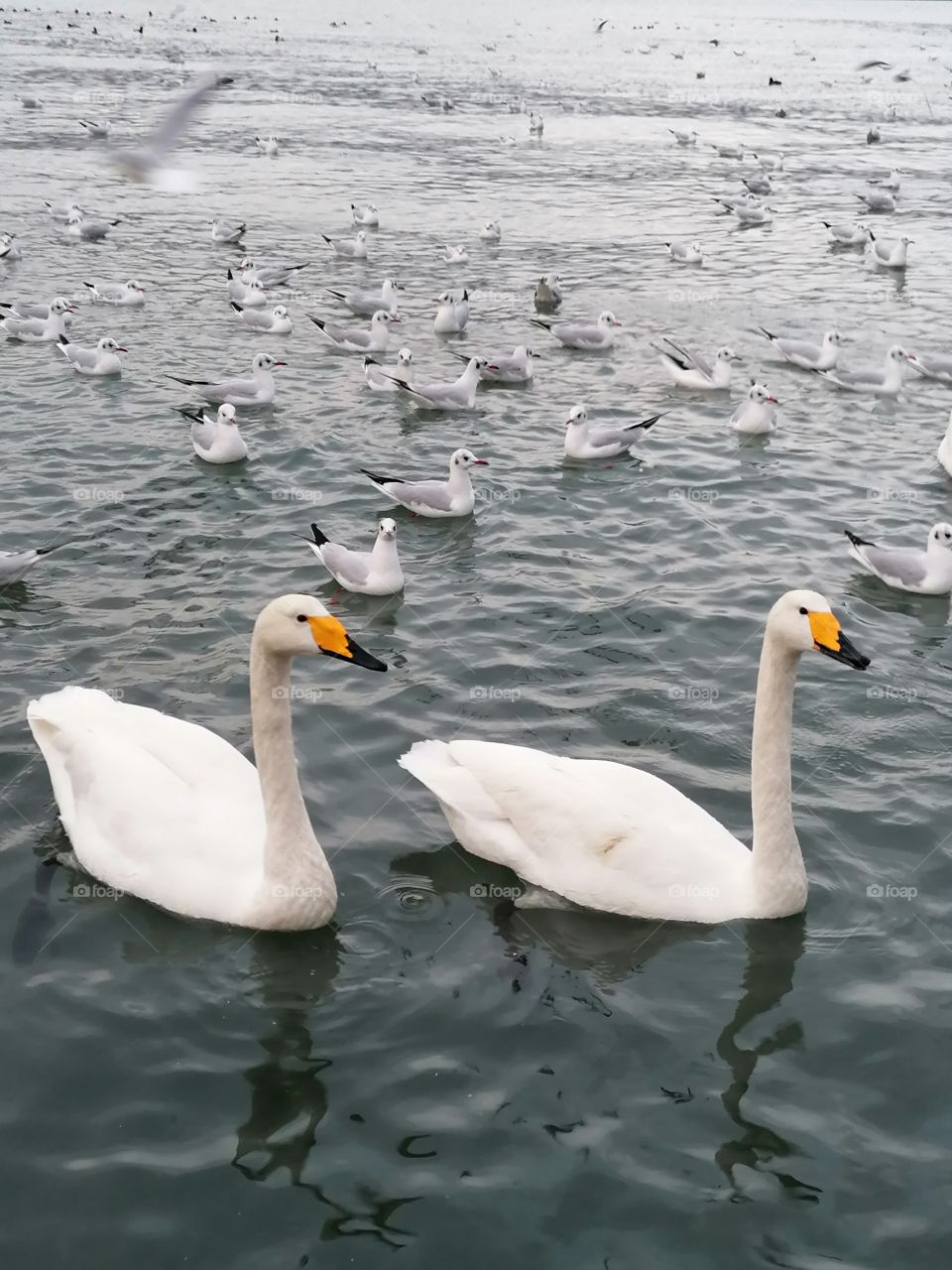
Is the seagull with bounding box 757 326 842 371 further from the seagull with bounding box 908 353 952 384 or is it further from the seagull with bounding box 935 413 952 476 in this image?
the seagull with bounding box 935 413 952 476

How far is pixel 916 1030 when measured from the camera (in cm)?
654

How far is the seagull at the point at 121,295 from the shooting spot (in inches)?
819

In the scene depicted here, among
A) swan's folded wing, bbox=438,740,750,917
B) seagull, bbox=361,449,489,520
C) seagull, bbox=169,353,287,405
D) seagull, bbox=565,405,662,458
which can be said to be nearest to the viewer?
swan's folded wing, bbox=438,740,750,917

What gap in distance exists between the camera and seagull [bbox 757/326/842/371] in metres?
18.4

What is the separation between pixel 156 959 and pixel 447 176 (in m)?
30.6

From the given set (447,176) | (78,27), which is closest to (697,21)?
(78,27)

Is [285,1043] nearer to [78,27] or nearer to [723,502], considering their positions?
[723,502]

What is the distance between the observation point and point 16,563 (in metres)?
11.0

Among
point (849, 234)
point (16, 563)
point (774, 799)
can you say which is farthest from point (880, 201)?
point (774, 799)

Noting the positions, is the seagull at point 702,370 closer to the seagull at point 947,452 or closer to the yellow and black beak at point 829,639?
the seagull at point 947,452

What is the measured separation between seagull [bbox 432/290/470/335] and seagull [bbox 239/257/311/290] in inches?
145

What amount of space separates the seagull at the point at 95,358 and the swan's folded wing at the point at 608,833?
11449mm

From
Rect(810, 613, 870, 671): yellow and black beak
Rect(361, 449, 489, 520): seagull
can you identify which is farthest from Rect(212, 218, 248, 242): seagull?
Rect(810, 613, 870, 671): yellow and black beak

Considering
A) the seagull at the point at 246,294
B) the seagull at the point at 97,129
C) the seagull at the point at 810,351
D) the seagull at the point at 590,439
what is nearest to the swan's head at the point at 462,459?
the seagull at the point at 590,439
